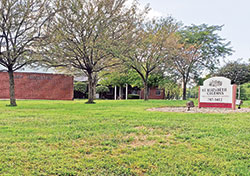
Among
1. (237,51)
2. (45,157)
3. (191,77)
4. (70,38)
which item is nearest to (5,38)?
(70,38)

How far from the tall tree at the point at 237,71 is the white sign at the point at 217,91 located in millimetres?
15968

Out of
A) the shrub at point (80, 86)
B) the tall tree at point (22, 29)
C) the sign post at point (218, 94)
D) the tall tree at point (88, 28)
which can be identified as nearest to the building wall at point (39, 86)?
the shrub at point (80, 86)

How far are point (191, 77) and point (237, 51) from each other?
6275 mm

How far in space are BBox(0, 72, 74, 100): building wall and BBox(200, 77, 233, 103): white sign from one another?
640 inches

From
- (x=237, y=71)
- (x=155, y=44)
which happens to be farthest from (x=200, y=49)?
(x=155, y=44)

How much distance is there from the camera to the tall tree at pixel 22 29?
1143cm

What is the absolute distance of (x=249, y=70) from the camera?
2475cm

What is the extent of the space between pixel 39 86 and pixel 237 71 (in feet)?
78.3

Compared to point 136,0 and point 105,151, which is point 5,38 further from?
point 105,151

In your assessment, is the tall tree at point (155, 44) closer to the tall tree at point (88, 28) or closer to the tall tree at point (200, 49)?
the tall tree at point (88, 28)

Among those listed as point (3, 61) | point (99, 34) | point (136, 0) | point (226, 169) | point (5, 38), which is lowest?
point (226, 169)

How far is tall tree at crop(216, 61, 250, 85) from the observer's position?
2488 cm

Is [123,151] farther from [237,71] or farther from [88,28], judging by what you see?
[237,71]

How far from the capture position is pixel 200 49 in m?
24.1
